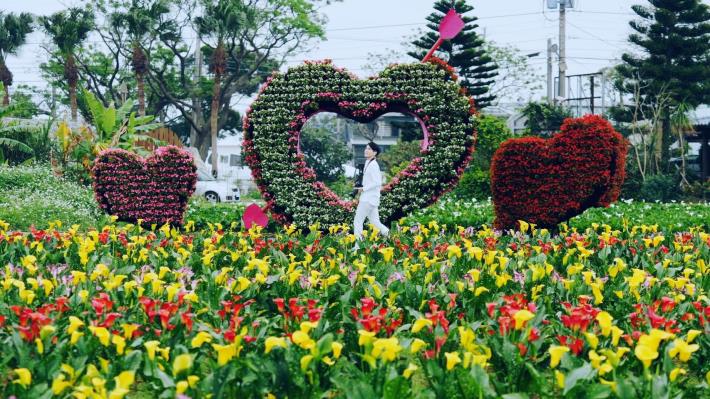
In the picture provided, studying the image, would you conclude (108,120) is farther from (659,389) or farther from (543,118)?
(659,389)

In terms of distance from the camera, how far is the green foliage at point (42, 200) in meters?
14.0

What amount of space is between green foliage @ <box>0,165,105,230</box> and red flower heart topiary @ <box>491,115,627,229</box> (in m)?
5.54

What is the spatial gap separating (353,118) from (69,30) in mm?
23188

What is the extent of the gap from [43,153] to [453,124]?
14.3 metres

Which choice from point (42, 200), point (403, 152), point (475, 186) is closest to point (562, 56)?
point (403, 152)

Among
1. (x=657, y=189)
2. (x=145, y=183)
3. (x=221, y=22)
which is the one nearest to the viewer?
(x=145, y=183)

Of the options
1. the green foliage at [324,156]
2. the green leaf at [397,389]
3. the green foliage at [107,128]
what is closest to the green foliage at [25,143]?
the green foliage at [107,128]

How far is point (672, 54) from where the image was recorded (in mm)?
26688

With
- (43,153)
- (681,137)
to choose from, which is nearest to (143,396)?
(43,153)

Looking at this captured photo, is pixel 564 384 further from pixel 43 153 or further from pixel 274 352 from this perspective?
pixel 43 153

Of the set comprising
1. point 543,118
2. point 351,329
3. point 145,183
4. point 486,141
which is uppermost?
point 543,118

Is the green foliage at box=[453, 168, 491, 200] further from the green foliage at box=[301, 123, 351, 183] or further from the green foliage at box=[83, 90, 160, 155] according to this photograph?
the green foliage at box=[301, 123, 351, 183]

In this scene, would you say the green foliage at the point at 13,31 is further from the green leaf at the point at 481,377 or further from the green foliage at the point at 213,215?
the green leaf at the point at 481,377

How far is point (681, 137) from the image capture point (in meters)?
26.1
